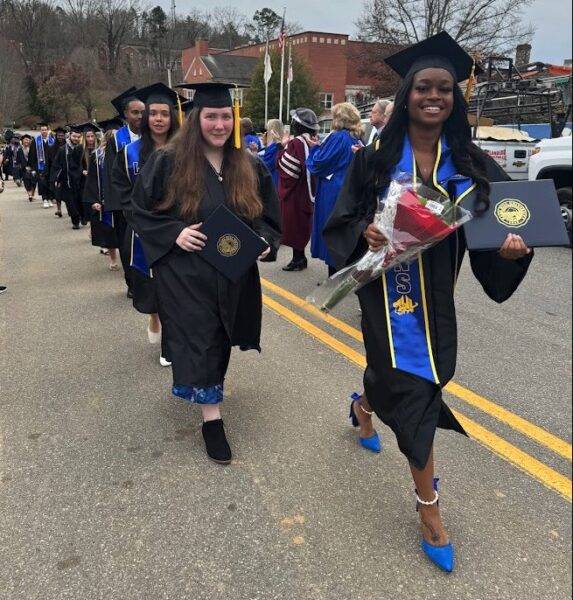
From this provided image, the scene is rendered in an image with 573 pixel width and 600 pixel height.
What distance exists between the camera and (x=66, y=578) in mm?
2176

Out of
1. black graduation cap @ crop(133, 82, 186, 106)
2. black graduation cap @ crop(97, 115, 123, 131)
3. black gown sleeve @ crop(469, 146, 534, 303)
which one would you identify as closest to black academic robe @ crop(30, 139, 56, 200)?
black graduation cap @ crop(97, 115, 123, 131)

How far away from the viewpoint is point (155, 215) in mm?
2906

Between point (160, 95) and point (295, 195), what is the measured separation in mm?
3048

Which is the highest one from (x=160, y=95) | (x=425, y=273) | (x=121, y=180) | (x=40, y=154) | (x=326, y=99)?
(x=326, y=99)

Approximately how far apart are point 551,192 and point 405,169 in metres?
0.55

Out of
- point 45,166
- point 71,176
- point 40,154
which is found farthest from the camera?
point 40,154

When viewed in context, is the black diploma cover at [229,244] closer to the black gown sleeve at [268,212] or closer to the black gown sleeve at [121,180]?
the black gown sleeve at [268,212]

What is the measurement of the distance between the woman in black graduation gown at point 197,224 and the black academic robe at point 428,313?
744mm

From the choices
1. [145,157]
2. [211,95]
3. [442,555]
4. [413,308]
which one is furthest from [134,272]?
[442,555]

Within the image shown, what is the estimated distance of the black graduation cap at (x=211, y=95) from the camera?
291 centimetres

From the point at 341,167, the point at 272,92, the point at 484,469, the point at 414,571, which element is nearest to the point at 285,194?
the point at 341,167

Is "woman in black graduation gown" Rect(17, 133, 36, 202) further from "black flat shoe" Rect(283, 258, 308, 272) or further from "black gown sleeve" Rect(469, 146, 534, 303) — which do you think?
"black gown sleeve" Rect(469, 146, 534, 303)

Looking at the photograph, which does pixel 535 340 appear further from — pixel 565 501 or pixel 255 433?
pixel 255 433

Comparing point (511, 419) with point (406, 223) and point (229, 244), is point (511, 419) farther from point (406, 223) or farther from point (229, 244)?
point (229, 244)
